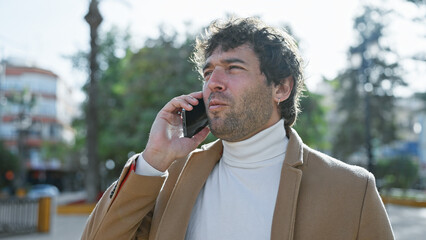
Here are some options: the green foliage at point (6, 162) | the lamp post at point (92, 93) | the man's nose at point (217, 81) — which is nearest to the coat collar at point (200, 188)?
the man's nose at point (217, 81)

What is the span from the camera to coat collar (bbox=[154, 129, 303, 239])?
212 centimetres

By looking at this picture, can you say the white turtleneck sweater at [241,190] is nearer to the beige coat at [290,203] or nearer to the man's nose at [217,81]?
the beige coat at [290,203]

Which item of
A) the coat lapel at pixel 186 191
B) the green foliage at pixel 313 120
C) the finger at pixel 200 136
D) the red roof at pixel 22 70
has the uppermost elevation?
the finger at pixel 200 136

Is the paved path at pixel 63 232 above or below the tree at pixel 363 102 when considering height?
below

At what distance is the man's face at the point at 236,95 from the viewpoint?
2.38m

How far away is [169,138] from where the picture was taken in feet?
8.08

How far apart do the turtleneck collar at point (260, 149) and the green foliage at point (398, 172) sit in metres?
33.3

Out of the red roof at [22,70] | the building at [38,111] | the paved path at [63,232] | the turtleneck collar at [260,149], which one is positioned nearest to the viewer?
the turtleneck collar at [260,149]

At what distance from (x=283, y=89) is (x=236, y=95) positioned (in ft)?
1.24

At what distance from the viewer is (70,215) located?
751 inches

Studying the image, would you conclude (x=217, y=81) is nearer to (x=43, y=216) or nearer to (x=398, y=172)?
(x=43, y=216)

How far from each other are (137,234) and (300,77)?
4.21ft

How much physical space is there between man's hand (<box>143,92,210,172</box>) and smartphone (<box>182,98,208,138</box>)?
0.02 metres

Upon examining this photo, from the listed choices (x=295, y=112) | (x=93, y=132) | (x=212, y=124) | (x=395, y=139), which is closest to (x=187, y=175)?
(x=212, y=124)
